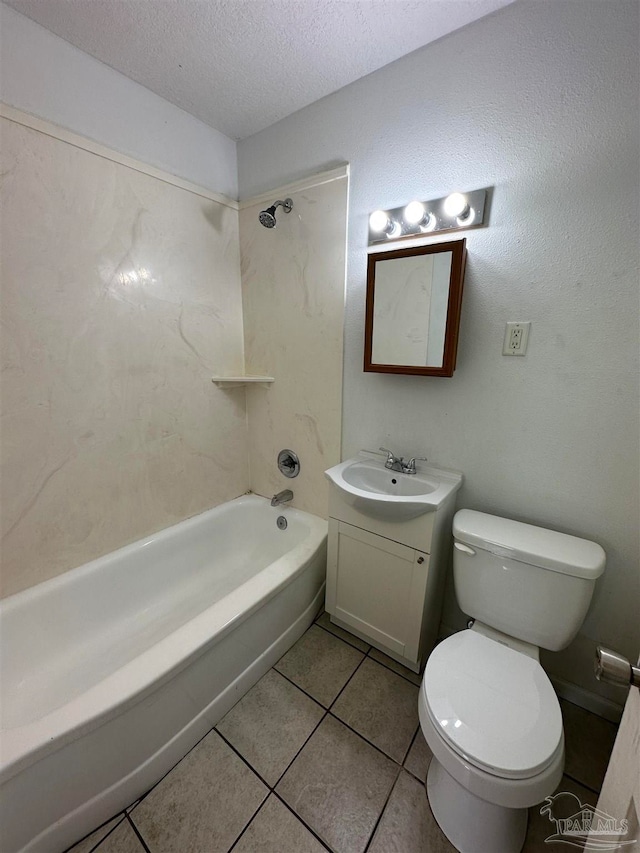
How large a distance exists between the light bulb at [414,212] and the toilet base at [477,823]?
71.9 inches

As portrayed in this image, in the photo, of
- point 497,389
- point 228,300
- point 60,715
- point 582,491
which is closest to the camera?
point 60,715

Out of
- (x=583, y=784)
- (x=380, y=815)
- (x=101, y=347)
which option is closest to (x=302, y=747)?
(x=380, y=815)

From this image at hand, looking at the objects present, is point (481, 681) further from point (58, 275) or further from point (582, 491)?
point (58, 275)

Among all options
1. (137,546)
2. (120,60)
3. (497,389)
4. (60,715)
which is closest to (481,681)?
(497,389)

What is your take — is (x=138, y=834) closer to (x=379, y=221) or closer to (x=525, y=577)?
(x=525, y=577)

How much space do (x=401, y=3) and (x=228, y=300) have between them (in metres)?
1.33

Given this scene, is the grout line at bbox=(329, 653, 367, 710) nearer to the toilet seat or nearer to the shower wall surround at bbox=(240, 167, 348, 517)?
the toilet seat

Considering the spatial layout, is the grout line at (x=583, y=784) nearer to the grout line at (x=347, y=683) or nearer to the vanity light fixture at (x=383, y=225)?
the grout line at (x=347, y=683)

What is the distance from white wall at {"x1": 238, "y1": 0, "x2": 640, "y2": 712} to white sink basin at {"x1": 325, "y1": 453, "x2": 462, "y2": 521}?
10 centimetres

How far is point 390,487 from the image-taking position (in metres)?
1.53

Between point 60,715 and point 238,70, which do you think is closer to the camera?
point 60,715

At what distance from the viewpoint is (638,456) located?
1.09 meters

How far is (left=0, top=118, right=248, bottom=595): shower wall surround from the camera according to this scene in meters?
1.26

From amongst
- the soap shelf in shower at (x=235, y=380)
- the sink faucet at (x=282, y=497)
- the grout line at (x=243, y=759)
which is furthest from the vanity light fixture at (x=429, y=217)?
the grout line at (x=243, y=759)
